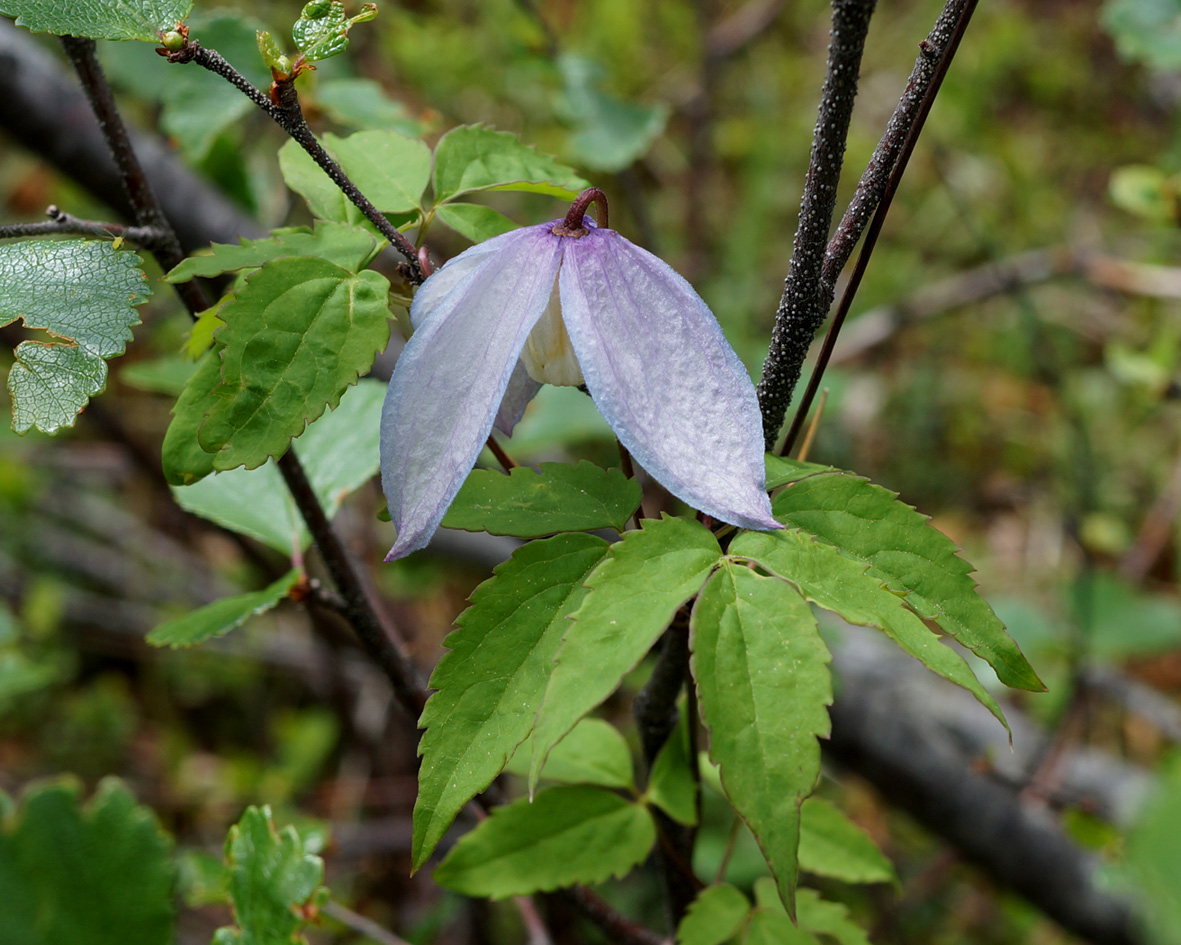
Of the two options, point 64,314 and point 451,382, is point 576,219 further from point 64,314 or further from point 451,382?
point 64,314

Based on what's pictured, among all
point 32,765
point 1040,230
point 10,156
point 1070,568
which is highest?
point 1040,230

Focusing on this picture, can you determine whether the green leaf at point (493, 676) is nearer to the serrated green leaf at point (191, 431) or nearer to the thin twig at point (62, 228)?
the serrated green leaf at point (191, 431)

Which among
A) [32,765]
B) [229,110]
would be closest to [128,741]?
[32,765]

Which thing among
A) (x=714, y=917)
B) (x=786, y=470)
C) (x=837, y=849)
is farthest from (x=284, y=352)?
(x=837, y=849)

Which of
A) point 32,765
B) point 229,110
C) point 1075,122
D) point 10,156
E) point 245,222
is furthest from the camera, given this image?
point 1075,122

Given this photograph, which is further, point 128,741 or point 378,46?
point 378,46

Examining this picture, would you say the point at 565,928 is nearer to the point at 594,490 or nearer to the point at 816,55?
the point at 594,490

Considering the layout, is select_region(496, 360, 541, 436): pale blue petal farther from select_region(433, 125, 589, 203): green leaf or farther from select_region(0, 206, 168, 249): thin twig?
select_region(0, 206, 168, 249): thin twig
